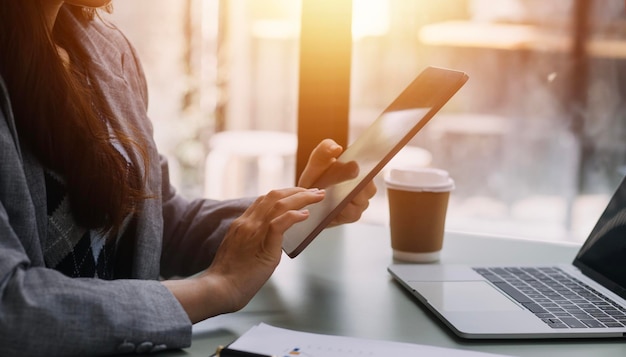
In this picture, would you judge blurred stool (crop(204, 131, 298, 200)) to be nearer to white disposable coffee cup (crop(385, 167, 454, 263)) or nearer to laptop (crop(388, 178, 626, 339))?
white disposable coffee cup (crop(385, 167, 454, 263))

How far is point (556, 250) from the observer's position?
3.93ft

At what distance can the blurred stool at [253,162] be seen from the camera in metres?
3.16

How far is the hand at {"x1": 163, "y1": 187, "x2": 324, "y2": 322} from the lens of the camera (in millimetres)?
763

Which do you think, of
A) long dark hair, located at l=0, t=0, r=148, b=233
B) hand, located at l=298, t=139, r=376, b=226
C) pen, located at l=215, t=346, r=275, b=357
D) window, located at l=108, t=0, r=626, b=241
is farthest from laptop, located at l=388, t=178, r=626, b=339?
window, located at l=108, t=0, r=626, b=241

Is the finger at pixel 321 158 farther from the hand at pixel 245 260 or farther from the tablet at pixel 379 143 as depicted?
the hand at pixel 245 260

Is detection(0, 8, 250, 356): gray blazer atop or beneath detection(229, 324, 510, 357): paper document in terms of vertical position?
atop

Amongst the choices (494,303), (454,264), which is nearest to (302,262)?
(454,264)

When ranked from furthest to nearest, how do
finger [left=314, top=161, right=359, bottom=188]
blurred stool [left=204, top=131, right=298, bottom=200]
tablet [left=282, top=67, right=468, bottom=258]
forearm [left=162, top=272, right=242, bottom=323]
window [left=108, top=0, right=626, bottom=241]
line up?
blurred stool [left=204, top=131, right=298, bottom=200], window [left=108, top=0, right=626, bottom=241], finger [left=314, top=161, right=359, bottom=188], tablet [left=282, top=67, right=468, bottom=258], forearm [left=162, top=272, right=242, bottom=323]

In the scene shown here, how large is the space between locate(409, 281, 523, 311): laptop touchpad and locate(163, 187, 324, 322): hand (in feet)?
0.61

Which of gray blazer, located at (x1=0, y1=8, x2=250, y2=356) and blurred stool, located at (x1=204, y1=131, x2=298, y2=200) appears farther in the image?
blurred stool, located at (x1=204, y1=131, x2=298, y2=200)

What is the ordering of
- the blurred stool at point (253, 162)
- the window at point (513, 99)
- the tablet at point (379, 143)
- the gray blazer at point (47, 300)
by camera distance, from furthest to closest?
1. the blurred stool at point (253, 162)
2. the window at point (513, 99)
3. the tablet at point (379, 143)
4. the gray blazer at point (47, 300)

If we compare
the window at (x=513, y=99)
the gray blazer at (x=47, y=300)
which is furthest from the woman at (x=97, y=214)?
the window at (x=513, y=99)

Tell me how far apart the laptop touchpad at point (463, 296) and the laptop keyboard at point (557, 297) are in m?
0.02

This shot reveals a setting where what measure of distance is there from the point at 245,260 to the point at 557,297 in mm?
378
